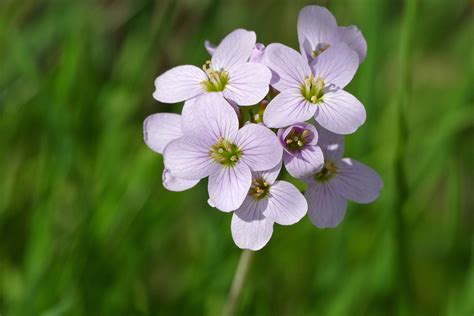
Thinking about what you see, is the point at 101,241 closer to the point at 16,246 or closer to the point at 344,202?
the point at 16,246

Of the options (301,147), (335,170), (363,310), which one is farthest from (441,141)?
(301,147)

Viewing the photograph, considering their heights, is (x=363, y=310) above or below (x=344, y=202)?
below

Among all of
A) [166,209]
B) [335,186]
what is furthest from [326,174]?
[166,209]

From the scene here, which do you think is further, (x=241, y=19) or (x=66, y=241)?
(x=241, y=19)

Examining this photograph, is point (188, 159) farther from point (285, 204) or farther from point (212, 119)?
point (285, 204)

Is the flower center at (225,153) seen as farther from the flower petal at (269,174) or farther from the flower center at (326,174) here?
the flower center at (326,174)

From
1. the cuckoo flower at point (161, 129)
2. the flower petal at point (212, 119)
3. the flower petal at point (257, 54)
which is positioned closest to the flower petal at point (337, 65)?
the flower petal at point (257, 54)

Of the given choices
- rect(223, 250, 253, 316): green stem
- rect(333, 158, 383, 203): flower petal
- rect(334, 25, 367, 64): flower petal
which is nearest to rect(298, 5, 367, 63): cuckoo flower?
rect(334, 25, 367, 64): flower petal
